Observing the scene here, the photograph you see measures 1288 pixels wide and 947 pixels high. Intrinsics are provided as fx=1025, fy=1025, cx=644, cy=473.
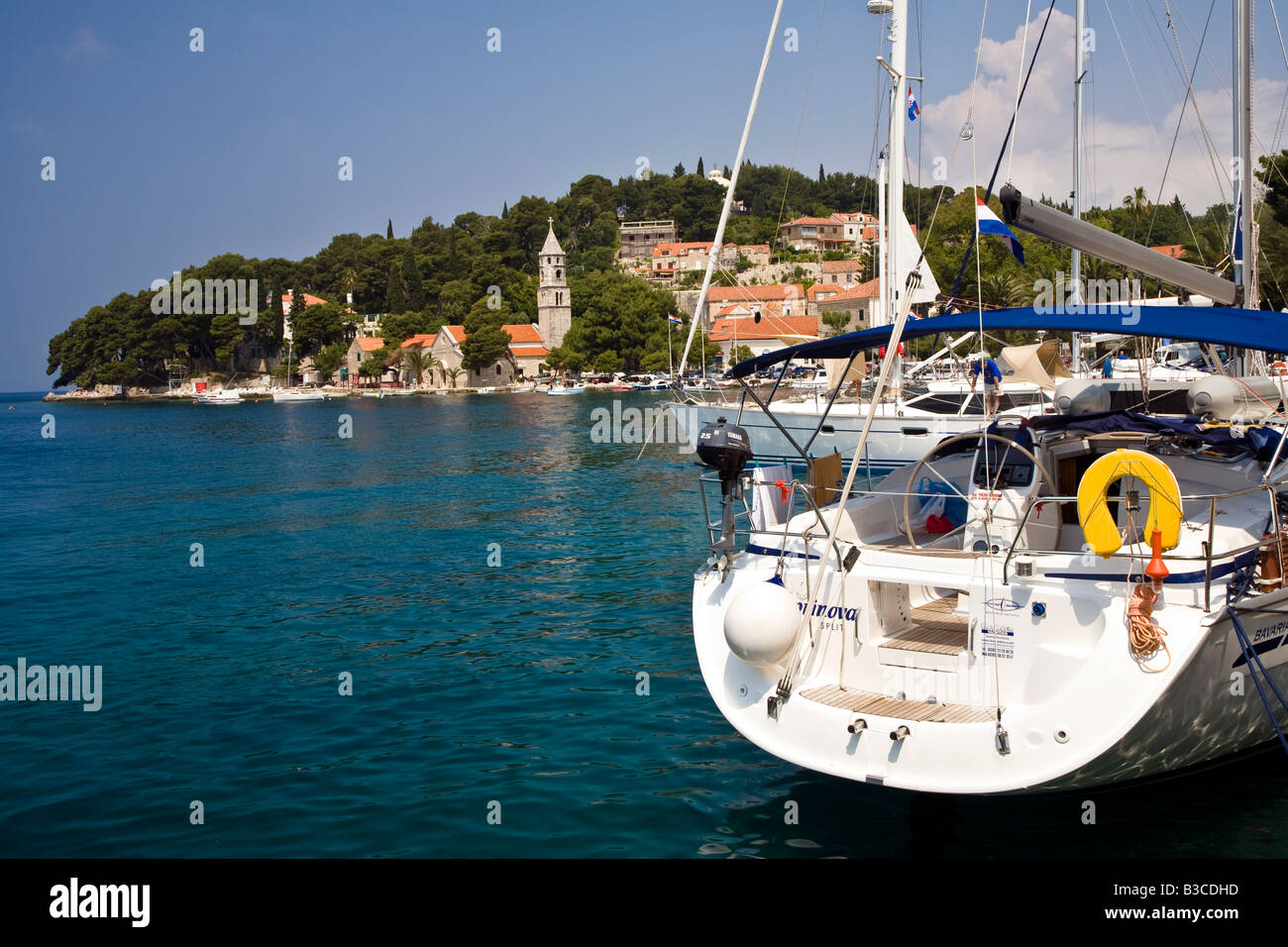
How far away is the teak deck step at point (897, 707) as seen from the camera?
21.1 feet

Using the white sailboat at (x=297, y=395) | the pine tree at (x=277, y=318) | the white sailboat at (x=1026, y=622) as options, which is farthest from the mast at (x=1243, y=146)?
the pine tree at (x=277, y=318)

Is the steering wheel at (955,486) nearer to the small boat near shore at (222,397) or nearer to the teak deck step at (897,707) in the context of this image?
the teak deck step at (897,707)

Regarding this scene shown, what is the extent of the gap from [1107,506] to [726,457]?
8.89 ft

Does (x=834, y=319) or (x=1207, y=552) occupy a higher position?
(x=834, y=319)

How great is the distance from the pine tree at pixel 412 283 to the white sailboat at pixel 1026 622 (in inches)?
5586

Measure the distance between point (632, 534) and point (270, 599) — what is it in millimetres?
7040

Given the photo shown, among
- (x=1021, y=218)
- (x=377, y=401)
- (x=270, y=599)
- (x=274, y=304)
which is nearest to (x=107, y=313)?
(x=274, y=304)

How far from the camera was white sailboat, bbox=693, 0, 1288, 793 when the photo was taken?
20.1 feet

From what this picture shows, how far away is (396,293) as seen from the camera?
14538 centimetres

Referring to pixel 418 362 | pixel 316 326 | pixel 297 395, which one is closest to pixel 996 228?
pixel 297 395

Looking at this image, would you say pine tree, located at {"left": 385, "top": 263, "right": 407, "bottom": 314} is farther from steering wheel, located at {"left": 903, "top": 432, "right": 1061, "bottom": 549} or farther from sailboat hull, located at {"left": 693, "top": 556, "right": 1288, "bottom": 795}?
sailboat hull, located at {"left": 693, "top": 556, "right": 1288, "bottom": 795}

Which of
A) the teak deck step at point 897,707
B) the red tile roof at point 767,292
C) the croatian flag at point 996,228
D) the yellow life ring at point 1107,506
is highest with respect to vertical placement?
the red tile roof at point 767,292

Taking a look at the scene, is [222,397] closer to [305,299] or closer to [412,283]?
→ [305,299]

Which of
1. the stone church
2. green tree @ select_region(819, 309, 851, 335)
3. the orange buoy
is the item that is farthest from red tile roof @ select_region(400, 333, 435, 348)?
the orange buoy
